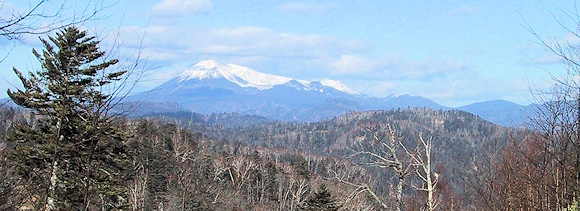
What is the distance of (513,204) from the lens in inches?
393

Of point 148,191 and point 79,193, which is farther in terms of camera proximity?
point 148,191

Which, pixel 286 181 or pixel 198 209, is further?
pixel 286 181

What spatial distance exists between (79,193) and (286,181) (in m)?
46.6

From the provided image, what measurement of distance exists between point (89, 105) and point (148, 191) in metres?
31.6

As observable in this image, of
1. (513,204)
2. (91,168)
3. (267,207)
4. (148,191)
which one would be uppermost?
(91,168)

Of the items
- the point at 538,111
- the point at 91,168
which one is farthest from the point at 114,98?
the point at 538,111

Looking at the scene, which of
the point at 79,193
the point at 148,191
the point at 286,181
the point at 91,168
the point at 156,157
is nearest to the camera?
the point at 91,168

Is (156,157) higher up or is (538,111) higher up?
(538,111)

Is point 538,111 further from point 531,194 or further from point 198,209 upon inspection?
point 198,209

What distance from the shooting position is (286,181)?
51.1 m

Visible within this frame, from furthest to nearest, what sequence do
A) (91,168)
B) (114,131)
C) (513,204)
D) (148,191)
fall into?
1. (148,191)
2. (513,204)
3. (114,131)
4. (91,168)

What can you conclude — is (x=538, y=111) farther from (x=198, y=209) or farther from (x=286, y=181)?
(x=286, y=181)

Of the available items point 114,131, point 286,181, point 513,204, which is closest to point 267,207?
point 286,181

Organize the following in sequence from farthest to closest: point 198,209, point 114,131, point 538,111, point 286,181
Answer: point 286,181
point 198,209
point 538,111
point 114,131
